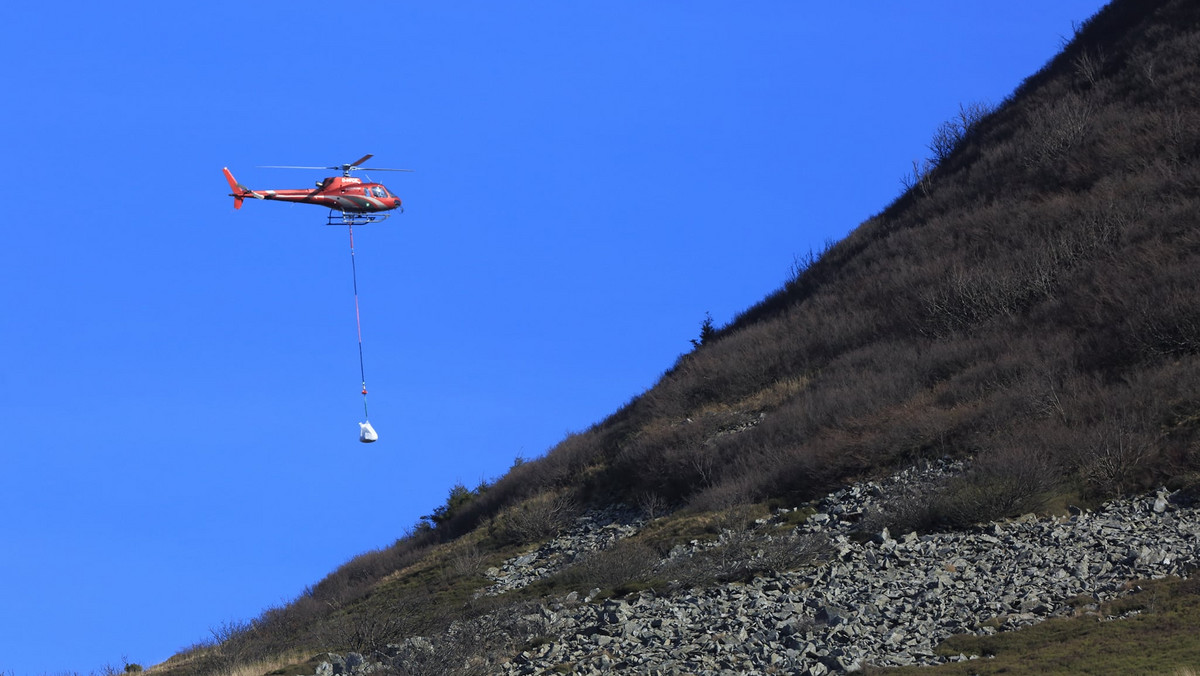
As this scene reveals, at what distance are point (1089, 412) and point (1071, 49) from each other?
3472 centimetres

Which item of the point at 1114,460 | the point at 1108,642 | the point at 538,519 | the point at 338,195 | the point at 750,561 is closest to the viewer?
the point at 1108,642

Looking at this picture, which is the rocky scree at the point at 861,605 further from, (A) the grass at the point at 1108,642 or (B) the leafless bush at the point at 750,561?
(A) the grass at the point at 1108,642

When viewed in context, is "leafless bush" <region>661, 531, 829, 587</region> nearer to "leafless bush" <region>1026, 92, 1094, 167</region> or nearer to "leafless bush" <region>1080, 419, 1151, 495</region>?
"leafless bush" <region>1080, 419, 1151, 495</region>

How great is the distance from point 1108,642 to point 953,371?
1903 centimetres

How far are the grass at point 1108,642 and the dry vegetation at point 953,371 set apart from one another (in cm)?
606

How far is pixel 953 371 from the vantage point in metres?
33.1

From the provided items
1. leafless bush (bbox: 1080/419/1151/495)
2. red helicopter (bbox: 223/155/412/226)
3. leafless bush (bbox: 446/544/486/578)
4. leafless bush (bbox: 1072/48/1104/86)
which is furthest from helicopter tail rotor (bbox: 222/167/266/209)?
leafless bush (bbox: 1072/48/1104/86)

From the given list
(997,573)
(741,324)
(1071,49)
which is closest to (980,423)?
(997,573)

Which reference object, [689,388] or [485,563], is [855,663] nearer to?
[485,563]

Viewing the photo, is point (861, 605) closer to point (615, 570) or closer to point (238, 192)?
point (615, 570)

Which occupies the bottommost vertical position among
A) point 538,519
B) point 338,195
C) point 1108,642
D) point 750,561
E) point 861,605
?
point 1108,642

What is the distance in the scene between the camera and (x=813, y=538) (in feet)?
74.7

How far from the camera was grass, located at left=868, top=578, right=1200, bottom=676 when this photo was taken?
44.4 ft

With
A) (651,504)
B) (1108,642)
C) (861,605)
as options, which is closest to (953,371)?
(651,504)
